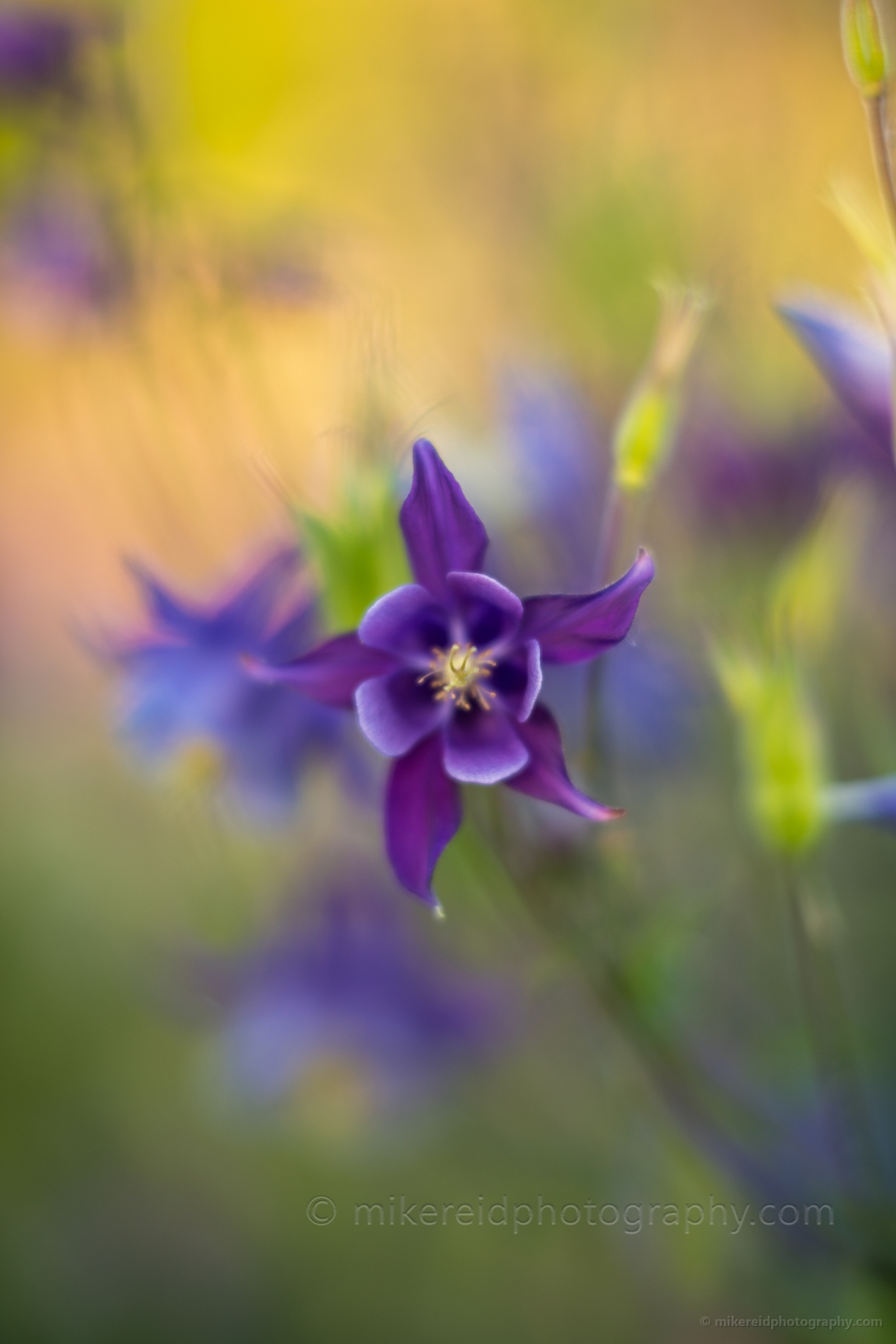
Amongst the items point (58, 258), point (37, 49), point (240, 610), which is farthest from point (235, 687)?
point (37, 49)

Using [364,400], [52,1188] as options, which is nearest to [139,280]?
[364,400]

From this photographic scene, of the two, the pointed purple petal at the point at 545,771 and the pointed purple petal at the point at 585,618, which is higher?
the pointed purple petal at the point at 585,618

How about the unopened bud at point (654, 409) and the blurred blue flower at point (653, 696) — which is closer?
the unopened bud at point (654, 409)

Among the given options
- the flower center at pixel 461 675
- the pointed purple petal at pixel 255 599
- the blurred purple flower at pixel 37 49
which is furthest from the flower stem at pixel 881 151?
the blurred purple flower at pixel 37 49

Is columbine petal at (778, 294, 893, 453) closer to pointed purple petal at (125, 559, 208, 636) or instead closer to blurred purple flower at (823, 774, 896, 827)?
blurred purple flower at (823, 774, 896, 827)

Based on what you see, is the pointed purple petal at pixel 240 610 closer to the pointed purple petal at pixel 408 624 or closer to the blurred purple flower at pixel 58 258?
the pointed purple petal at pixel 408 624

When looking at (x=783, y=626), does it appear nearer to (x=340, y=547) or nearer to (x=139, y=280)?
(x=340, y=547)

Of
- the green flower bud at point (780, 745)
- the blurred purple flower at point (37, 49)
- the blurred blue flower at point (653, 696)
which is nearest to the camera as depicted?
the green flower bud at point (780, 745)
